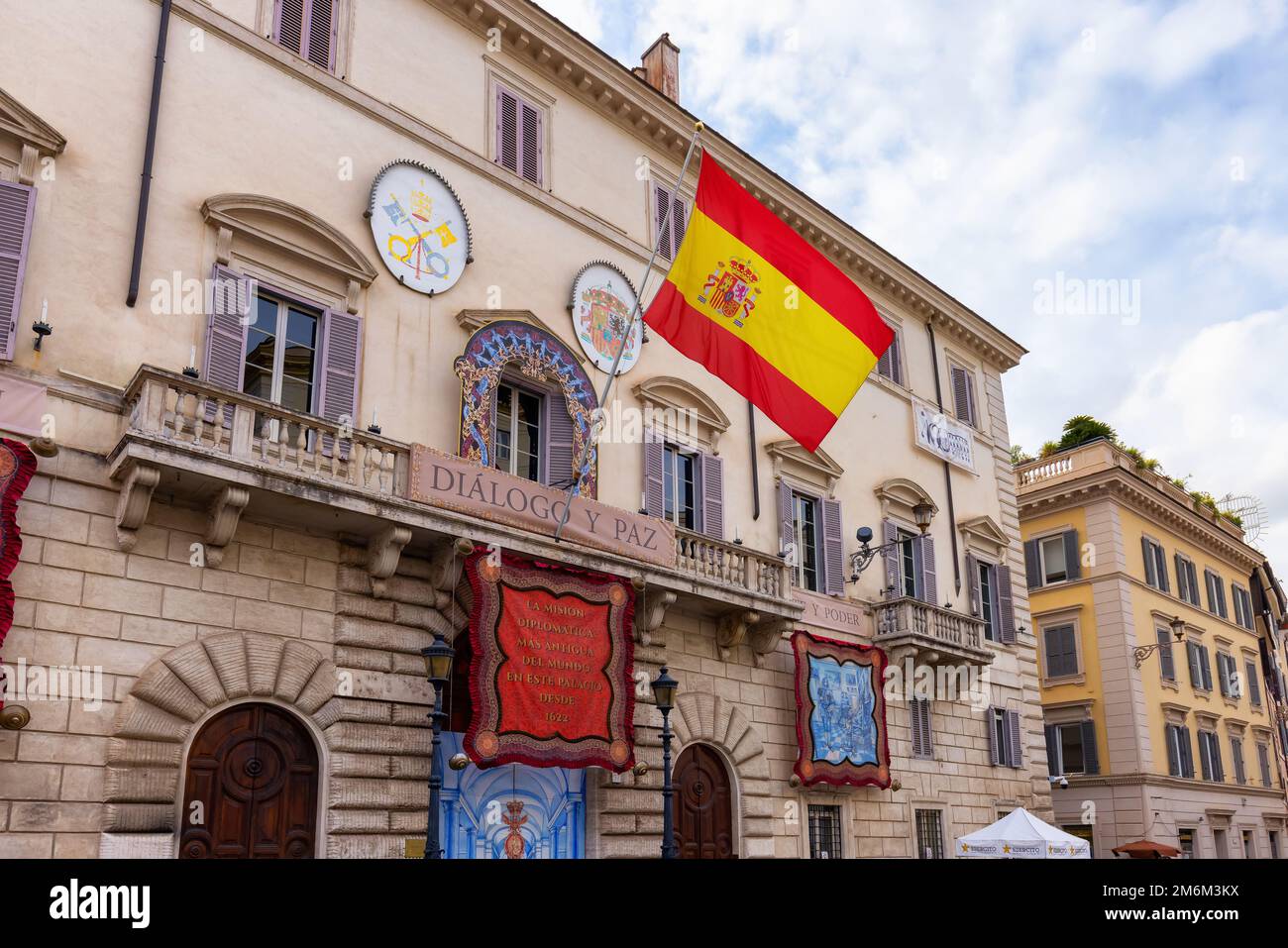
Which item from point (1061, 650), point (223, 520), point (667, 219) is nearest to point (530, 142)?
point (667, 219)

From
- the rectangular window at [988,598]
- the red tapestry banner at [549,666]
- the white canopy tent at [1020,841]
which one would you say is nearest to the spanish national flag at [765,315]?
the red tapestry banner at [549,666]

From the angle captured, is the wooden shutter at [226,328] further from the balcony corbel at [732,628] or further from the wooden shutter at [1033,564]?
the wooden shutter at [1033,564]

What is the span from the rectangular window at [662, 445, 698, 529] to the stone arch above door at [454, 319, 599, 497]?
1980 millimetres

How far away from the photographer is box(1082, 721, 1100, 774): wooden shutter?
34656 millimetres

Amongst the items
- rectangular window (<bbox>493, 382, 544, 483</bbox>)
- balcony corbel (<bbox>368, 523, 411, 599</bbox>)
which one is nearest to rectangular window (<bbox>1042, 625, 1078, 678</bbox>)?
rectangular window (<bbox>493, 382, 544, 483</bbox>)

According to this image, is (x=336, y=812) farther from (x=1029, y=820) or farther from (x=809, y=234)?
(x=809, y=234)

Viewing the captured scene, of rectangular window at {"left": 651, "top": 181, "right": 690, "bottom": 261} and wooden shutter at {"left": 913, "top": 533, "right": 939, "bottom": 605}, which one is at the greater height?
rectangular window at {"left": 651, "top": 181, "right": 690, "bottom": 261}

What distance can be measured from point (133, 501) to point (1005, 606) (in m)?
20.7

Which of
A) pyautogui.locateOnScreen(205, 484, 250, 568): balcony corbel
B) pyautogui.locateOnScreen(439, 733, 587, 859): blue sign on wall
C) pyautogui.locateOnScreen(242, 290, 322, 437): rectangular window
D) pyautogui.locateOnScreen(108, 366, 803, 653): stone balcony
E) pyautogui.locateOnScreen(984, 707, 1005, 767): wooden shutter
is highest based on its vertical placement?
pyautogui.locateOnScreen(242, 290, 322, 437): rectangular window

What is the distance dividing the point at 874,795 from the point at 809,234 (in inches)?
463

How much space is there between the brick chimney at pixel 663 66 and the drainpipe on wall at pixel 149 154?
10935mm

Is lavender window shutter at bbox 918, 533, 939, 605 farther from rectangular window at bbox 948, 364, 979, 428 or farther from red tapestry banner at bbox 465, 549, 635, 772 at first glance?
red tapestry banner at bbox 465, 549, 635, 772

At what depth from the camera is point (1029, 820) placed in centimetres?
1850
